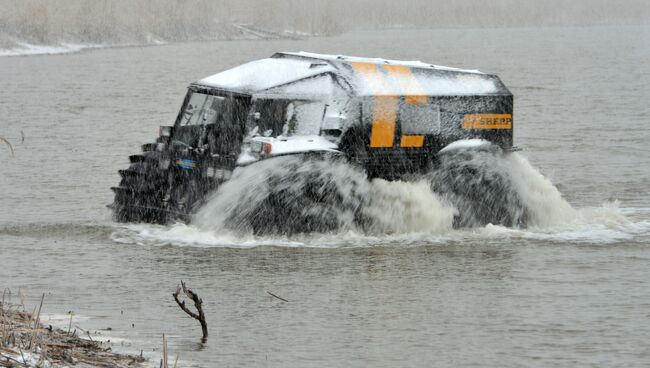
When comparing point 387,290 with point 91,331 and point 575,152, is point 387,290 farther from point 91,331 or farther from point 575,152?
point 575,152

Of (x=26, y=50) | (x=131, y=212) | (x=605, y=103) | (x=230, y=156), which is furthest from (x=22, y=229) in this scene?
(x=26, y=50)

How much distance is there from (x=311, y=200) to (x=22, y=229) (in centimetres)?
388

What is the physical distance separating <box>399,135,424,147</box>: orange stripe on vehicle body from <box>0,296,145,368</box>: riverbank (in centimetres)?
645

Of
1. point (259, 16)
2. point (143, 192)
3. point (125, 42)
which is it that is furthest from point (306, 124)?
point (259, 16)

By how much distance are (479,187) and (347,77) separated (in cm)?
232

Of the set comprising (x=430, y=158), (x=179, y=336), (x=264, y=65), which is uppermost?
(x=264, y=65)

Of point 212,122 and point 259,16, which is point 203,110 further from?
point 259,16

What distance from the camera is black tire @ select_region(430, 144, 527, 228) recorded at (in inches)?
623

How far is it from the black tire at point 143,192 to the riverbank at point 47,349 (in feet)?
18.3

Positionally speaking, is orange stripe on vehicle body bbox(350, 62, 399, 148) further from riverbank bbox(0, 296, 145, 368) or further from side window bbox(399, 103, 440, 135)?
riverbank bbox(0, 296, 145, 368)

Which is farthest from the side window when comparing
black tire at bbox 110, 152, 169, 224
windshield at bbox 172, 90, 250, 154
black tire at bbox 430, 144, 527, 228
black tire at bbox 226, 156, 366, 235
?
black tire at bbox 110, 152, 169, 224

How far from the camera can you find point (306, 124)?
15023mm

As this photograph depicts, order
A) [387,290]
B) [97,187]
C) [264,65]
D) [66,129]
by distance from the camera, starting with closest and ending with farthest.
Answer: [387,290], [264,65], [97,187], [66,129]

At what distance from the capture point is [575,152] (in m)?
25.0
